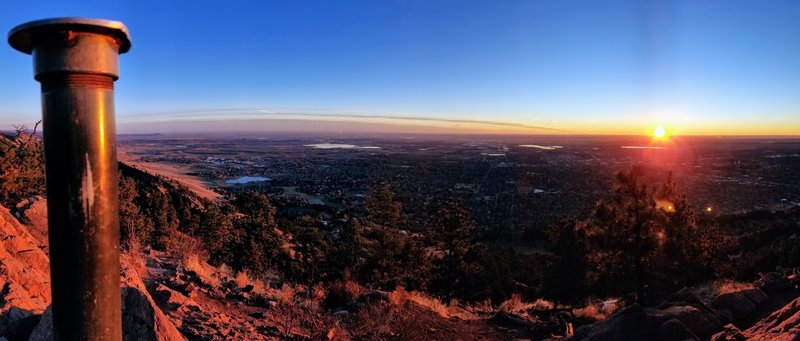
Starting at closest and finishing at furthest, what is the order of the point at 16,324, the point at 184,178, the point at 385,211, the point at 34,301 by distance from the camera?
1. the point at 16,324
2. the point at 34,301
3. the point at 385,211
4. the point at 184,178

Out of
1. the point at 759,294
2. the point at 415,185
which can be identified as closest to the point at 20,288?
the point at 759,294

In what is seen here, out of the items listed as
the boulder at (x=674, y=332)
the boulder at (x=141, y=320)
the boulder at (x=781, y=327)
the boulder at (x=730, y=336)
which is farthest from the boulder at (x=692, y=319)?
the boulder at (x=141, y=320)

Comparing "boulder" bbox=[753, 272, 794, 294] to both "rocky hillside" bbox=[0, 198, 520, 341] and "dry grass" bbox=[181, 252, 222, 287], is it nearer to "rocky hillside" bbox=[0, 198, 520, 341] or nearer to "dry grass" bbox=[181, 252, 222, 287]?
"rocky hillside" bbox=[0, 198, 520, 341]

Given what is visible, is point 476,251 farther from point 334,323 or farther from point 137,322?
point 137,322

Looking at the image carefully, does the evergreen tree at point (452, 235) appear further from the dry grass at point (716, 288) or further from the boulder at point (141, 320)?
the boulder at point (141, 320)

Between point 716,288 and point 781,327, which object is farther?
point 716,288

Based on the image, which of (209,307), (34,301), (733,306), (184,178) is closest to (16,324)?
(34,301)

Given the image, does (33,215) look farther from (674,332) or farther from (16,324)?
(674,332)
